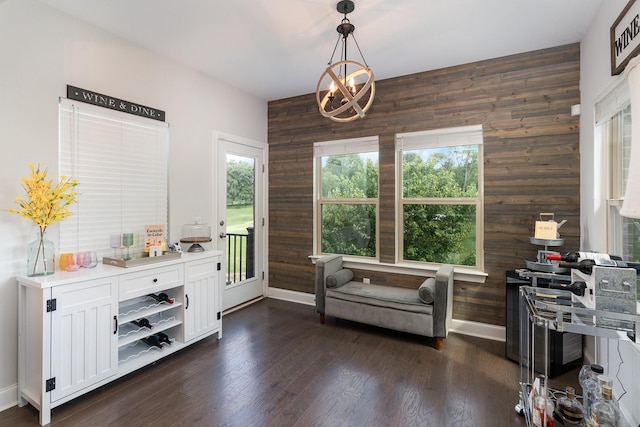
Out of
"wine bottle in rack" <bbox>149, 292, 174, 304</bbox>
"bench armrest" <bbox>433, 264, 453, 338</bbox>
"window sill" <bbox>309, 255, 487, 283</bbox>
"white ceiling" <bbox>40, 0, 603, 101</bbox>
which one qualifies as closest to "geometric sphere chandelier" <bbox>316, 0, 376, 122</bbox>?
"white ceiling" <bbox>40, 0, 603, 101</bbox>

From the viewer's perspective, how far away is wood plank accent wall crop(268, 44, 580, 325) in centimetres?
296

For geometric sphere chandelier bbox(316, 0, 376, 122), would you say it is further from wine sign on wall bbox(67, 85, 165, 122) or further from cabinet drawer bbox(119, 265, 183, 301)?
cabinet drawer bbox(119, 265, 183, 301)

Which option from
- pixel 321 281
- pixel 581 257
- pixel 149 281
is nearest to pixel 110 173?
pixel 149 281

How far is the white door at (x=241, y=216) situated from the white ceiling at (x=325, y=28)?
1.10 meters

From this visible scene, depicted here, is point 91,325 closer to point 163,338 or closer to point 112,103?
point 163,338

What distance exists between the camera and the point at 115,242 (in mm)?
2826

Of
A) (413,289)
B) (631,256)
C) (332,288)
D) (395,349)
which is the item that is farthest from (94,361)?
(631,256)

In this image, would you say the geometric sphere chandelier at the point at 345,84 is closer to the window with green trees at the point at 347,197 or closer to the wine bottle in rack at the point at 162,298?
the window with green trees at the point at 347,197

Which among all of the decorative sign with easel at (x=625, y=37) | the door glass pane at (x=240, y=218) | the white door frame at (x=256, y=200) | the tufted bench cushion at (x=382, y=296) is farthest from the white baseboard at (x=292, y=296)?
the decorative sign with easel at (x=625, y=37)

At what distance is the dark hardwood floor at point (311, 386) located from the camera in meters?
2.03

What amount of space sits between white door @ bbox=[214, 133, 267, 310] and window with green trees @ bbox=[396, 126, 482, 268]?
2014 millimetres

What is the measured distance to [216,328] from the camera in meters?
3.17

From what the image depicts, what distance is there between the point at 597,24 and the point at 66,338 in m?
4.58

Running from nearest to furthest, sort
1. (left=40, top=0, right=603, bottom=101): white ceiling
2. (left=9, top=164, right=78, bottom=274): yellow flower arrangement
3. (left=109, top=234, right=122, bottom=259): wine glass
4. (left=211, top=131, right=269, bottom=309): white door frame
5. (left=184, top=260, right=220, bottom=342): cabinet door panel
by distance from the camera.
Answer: (left=9, top=164, right=78, bottom=274): yellow flower arrangement
(left=40, top=0, right=603, bottom=101): white ceiling
(left=109, top=234, right=122, bottom=259): wine glass
(left=184, top=260, right=220, bottom=342): cabinet door panel
(left=211, top=131, right=269, bottom=309): white door frame
